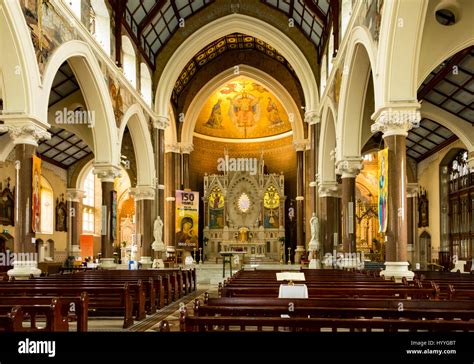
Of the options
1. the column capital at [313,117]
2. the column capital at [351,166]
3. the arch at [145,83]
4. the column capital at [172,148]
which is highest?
the arch at [145,83]

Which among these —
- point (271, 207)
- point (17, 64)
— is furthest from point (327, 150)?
point (17, 64)

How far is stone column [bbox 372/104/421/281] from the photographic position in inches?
464

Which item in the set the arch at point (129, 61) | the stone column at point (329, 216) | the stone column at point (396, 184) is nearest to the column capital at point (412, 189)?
the stone column at point (329, 216)

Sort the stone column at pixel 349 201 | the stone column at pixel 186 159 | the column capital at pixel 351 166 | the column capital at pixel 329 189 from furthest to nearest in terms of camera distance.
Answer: the stone column at pixel 186 159 < the column capital at pixel 329 189 < the column capital at pixel 351 166 < the stone column at pixel 349 201

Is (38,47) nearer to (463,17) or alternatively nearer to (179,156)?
(463,17)

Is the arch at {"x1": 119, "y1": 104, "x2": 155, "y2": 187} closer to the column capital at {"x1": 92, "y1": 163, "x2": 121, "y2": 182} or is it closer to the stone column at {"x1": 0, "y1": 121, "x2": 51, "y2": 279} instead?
the column capital at {"x1": 92, "y1": 163, "x2": 121, "y2": 182}

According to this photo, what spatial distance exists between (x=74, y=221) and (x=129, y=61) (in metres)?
11.6

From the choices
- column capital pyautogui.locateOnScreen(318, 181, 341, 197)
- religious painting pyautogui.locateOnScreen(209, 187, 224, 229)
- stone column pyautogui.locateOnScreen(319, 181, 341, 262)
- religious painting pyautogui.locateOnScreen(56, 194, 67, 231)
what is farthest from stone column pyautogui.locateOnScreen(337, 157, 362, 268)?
religious painting pyautogui.locateOnScreen(209, 187, 224, 229)

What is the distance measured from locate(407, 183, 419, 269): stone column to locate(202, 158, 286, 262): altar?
9.50 metres

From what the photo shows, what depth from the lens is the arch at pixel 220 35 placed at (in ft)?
86.0

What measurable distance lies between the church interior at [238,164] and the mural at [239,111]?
134 millimetres

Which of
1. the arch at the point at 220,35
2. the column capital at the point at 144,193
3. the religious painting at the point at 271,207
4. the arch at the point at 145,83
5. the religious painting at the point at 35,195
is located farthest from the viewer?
the religious painting at the point at 271,207

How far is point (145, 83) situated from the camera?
26.0 meters

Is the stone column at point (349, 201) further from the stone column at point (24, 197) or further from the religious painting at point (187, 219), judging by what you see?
the religious painting at point (187, 219)
